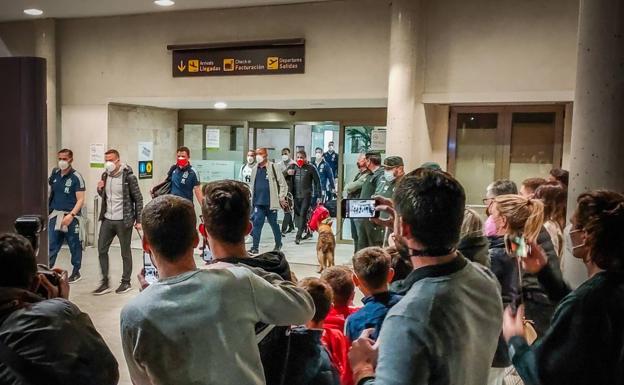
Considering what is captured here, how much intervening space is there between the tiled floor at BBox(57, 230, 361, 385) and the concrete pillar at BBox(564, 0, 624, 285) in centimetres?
346

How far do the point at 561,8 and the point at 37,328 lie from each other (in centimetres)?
689

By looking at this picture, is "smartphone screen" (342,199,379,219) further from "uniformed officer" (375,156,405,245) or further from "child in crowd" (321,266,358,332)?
"uniformed officer" (375,156,405,245)

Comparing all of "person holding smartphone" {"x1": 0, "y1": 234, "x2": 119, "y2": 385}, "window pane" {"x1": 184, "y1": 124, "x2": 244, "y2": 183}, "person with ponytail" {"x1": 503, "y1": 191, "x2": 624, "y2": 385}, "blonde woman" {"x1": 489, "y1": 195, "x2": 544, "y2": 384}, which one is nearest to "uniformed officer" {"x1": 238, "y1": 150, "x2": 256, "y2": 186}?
"window pane" {"x1": 184, "y1": 124, "x2": 244, "y2": 183}

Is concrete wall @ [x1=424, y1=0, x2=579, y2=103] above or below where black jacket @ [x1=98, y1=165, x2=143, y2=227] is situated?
above

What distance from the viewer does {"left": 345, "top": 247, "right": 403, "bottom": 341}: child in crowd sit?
2.60 metres

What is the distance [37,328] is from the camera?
1795mm

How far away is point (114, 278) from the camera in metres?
7.64

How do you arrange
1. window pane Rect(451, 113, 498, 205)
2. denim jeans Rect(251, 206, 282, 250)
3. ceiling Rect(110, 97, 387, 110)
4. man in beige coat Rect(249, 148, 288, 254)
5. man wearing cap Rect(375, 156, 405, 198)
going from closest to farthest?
man wearing cap Rect(375, 156, 405, 198) → window pane Rect(451, 113, 498, 205) → ceiling Rect(110, 97, 387, 110) → denim jeans Rect(251, 206, 282, 250) → man in beige coat Rect(249, 148, 288, 254)

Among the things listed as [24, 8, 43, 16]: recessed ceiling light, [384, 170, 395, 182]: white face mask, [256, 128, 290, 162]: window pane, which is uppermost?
[24, 8, 43, 16]: recessed ceiling light

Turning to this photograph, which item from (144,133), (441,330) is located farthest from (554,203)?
(144,133)

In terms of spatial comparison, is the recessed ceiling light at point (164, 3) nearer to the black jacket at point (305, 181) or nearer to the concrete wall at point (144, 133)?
the concrete wall at point (144, 133)

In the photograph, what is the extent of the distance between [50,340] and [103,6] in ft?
26.6

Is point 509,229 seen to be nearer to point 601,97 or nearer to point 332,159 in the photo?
point 601,97

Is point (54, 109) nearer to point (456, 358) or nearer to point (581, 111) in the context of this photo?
point (581, 111)
